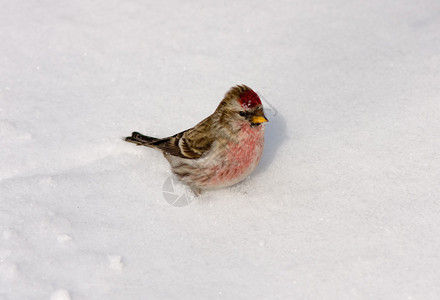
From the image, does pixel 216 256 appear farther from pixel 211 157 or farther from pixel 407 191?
pixel 407 191

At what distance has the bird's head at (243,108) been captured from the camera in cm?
377

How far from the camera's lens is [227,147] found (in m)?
3.80

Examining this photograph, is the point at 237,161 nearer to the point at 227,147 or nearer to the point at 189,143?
the point at 227,147

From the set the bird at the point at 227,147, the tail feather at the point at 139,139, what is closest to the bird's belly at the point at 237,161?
the bird at the point at 227,147

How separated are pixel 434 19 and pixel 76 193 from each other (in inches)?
145

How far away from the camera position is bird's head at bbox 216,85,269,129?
3.77 meters

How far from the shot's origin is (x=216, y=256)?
3.38 metres

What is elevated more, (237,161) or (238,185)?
(237,161)

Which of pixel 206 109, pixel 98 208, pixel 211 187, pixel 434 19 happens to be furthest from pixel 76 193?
pixel 434 19

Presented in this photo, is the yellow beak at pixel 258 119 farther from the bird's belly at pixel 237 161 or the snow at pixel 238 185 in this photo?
the snow at pixel 238 185

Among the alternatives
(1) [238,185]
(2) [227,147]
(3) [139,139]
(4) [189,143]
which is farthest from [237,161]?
(3) [139,139]

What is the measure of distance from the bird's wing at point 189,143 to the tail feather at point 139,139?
0.21 feet

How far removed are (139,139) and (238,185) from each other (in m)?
0.90

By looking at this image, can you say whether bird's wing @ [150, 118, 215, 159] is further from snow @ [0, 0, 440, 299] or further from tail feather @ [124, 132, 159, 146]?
snow @ [0, 0, 440, 299]
